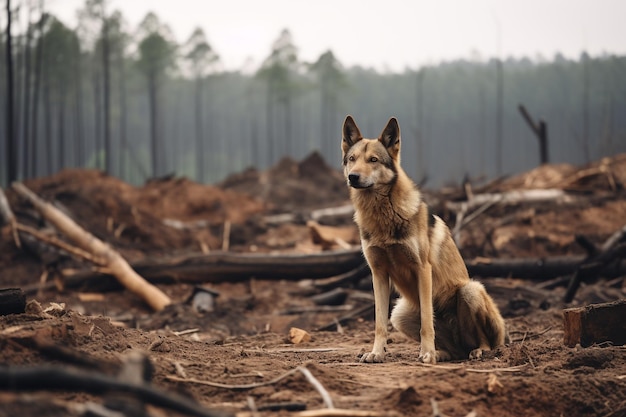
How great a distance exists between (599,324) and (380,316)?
229 centimetres

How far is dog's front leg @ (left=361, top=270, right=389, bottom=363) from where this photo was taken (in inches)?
245

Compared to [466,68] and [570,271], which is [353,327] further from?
[466,68]

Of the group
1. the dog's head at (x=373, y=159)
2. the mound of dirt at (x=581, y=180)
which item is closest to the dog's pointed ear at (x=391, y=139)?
the dog's head at (x=373, y=159)

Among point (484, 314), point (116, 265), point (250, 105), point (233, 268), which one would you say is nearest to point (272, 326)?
point (233, 268)

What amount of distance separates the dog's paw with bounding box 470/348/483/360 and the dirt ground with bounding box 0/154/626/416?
154mm

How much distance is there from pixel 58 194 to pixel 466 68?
365 feet

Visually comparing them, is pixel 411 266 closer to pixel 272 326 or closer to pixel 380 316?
pixel 380 316

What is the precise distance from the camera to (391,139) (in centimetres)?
666

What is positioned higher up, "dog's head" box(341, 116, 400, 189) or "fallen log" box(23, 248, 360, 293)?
"dog's head" box(341, 116, 400, 189)

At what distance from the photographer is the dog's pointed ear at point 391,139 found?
662 cm

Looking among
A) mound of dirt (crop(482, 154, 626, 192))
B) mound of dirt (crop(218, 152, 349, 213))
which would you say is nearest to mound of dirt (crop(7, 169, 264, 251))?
mound of dirt (crop(218, 152, 349, 213))

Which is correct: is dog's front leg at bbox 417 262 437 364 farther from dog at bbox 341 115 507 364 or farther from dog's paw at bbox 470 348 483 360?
dog's paw at bbox 470 348 483 360

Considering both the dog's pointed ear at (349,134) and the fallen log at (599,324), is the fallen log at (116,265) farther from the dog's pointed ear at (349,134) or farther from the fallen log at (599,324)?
the fallen log at (599,324)

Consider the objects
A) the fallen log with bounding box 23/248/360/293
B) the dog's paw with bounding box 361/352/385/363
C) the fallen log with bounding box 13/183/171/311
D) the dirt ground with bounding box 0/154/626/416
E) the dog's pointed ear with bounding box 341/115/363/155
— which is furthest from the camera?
the fallen log with bounding box 23/248/360/293
